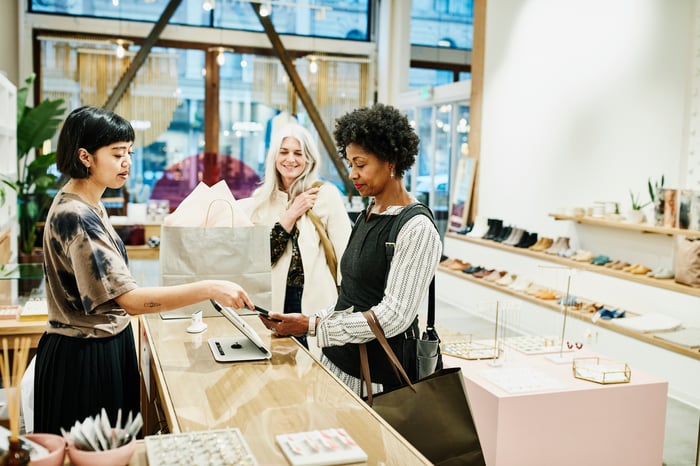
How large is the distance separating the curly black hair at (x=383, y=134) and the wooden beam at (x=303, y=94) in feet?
28.1

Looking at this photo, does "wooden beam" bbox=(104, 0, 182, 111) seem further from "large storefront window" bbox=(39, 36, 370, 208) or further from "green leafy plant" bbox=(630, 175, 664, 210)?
"green leafy plant" bbox=(630, 175, 664, 210)

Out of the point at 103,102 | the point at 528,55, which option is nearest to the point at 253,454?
the point at 528,55

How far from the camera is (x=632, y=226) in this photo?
18.5 ft

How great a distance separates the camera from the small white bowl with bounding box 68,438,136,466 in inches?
48.3

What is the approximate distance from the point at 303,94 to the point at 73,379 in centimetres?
956

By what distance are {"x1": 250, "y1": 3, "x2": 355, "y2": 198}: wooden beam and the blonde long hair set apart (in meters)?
7.51

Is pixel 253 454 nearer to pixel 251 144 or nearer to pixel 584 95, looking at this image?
pixel 584 95

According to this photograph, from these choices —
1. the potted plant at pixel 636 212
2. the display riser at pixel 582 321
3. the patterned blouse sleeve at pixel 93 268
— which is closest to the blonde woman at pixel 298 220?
the display riser at pixel 582 321

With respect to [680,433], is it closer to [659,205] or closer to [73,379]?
[659,205]

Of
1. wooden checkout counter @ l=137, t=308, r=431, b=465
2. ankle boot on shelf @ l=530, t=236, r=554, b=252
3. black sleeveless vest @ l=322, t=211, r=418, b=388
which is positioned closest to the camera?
wooden checkout counter @ l=137, t=308, r=431, b=465

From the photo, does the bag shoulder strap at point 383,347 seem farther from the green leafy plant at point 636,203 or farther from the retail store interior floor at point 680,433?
the green leafy plant at point 636,203

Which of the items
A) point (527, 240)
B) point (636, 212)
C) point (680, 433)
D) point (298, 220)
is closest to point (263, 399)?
point (298, 220)

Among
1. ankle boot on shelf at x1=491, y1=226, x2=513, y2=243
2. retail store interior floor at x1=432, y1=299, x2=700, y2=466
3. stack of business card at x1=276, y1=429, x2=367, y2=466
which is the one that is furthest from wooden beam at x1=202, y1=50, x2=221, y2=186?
stack of business card at x1=276, y1=429, x2=367, y2=466

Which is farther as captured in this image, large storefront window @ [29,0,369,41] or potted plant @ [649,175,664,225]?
large storefront window @ [29,0,369,41]
